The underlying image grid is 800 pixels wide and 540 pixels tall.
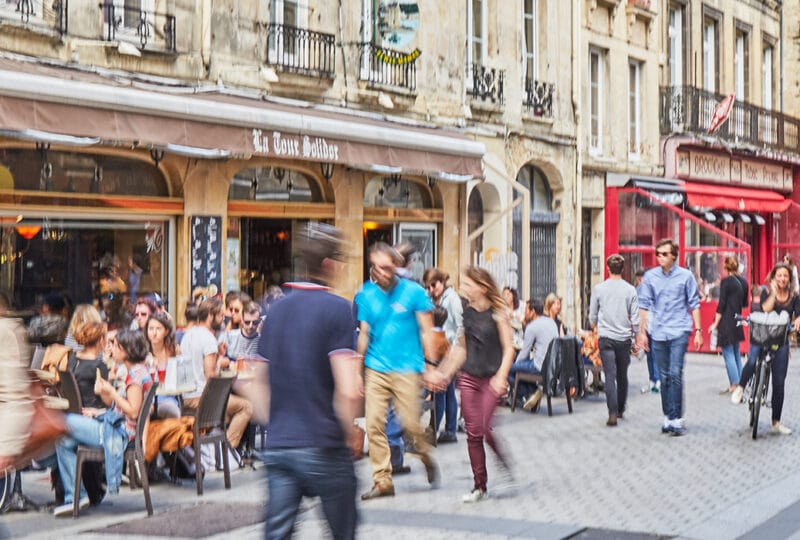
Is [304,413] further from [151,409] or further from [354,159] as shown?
[354,159]

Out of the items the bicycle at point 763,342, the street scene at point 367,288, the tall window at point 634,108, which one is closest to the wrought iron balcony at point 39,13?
the street scene at point 367,288

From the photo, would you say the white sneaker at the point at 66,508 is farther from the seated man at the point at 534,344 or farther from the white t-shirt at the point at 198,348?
the seated man at the point at 534,344

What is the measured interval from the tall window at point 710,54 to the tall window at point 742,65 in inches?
64.5

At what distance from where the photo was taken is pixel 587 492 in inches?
369

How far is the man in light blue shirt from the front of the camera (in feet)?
40.5

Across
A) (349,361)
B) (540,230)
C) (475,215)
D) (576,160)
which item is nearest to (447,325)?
(349,361)

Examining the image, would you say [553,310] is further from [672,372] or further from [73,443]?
[73,443]

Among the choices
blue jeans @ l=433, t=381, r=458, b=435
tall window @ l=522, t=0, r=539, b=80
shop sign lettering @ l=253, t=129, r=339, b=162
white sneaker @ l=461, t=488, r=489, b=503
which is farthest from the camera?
tall window @ l=522, t=0, r=539, b=80

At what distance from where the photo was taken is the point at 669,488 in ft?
31.1

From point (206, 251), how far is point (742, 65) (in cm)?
2059

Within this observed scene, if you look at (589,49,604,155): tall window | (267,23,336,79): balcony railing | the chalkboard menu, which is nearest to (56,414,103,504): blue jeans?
the chalkboard menu

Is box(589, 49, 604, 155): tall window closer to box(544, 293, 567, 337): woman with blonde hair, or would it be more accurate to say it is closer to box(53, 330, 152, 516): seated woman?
box(544, 293, 567, 337): woman with blonde hair

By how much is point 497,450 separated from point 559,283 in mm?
14143

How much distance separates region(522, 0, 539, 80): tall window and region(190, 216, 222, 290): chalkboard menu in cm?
854
